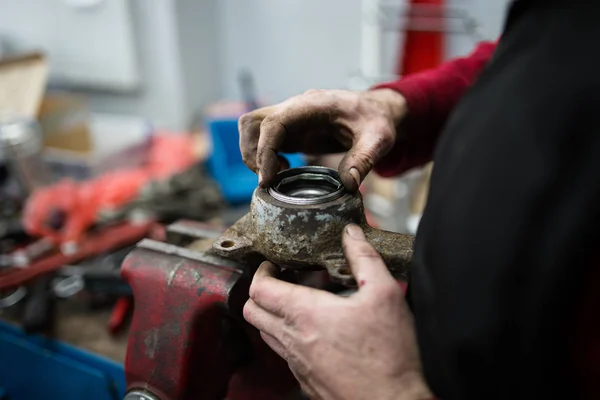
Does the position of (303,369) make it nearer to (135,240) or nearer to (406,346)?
(406,346)

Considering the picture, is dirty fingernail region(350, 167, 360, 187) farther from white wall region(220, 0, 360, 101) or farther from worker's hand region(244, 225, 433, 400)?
white wall region(220, 0, 360, 101)

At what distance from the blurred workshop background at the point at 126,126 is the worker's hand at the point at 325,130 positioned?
0.27m

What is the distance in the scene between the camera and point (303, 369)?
539mm

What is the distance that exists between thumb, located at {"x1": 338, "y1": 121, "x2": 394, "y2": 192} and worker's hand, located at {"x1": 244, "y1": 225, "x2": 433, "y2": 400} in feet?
0.31

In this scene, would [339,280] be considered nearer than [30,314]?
Yes

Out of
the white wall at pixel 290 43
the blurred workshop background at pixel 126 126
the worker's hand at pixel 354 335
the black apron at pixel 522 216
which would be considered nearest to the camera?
the black apron at pixel 522 216

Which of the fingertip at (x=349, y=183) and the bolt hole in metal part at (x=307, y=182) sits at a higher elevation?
the fingertip at (x=349, y=183)

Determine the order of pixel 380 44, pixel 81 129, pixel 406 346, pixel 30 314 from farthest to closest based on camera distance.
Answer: pixel 81 129 < pixel 380 44 < pixel 30 314 < pixel 406 346

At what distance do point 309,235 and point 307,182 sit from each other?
12 centimetres

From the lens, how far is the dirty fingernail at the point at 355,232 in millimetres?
573

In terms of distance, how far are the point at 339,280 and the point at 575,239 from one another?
0.27 m

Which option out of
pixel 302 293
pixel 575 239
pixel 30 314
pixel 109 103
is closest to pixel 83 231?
pixel 30 314

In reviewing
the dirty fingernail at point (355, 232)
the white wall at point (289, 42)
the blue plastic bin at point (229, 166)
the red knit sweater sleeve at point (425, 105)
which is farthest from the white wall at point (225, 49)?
the dirty fingernail at point (355, 232)

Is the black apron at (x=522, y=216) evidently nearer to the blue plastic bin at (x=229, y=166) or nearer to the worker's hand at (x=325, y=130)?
the worker's hand at (x=325, y=130)
